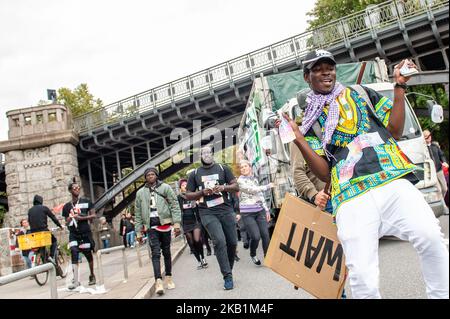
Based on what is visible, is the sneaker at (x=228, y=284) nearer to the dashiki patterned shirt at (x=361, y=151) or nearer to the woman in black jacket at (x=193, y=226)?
the woman in black jacket at (x=193, y=226)

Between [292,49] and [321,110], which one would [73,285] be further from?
[292,49]

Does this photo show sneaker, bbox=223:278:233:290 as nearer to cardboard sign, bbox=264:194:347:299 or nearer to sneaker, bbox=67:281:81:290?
cardboard sign, bbox=264:194:347:299

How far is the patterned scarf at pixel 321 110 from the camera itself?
225 centimetres

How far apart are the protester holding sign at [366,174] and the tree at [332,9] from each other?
23.6 meters

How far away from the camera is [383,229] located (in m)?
2.03

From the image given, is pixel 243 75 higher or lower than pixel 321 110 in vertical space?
higher

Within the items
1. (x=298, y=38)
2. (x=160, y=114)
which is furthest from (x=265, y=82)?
(x=160, y=114)

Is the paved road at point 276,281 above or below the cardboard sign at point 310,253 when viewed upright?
below

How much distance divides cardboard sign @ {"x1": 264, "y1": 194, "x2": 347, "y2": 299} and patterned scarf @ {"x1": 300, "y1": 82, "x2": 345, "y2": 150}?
53 centimetres

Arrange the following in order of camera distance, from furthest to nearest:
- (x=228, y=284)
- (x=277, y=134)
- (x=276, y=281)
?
(x=277, y=134)
(x=276, y=281)
(x=228, y=284)

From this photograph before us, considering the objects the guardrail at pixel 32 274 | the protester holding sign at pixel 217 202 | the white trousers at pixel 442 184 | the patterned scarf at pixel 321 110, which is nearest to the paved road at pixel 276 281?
the protester holding sign at pixel 217 202

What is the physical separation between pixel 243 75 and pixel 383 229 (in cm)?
1813

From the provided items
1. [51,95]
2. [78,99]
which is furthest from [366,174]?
[78,99]

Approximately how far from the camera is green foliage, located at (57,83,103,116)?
3177cm
